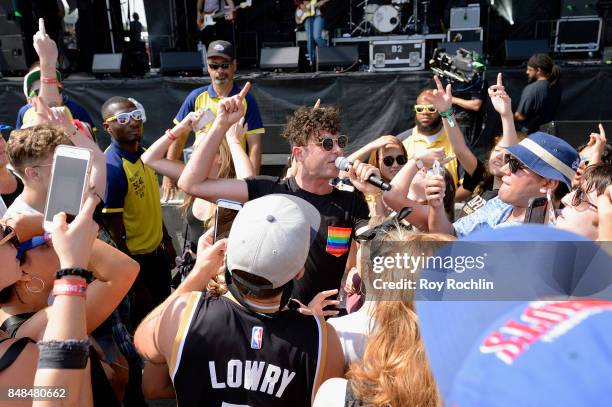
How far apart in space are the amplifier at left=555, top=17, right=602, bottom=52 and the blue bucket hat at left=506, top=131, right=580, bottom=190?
8091 mm

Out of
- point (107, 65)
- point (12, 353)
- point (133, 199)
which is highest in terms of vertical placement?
point (107, 65)

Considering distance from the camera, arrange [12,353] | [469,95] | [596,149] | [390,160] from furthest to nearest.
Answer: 1. [469,95]
2. [390,160]
3. [596,149]
4. [12,353]

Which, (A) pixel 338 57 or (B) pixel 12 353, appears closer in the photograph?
(B) pixel 12 353

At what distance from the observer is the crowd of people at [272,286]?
712 millimetres

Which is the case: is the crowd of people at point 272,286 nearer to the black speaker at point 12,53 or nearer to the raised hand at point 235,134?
the raised hand at point 235,134

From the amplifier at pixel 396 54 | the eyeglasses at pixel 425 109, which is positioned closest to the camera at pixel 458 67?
the amplifier at pixel 396 54

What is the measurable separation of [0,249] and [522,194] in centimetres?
220

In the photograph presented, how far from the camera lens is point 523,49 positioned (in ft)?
26.9

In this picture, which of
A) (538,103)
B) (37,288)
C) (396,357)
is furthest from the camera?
(538,103)

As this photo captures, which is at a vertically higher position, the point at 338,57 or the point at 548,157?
the point at 338,57

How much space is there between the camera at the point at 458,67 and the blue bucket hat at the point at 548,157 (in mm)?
3950

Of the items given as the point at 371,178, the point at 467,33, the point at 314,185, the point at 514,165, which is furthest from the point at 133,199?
the point at 467,33

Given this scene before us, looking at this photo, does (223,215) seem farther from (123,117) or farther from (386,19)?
(386,19)

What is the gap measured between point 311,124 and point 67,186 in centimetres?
131
